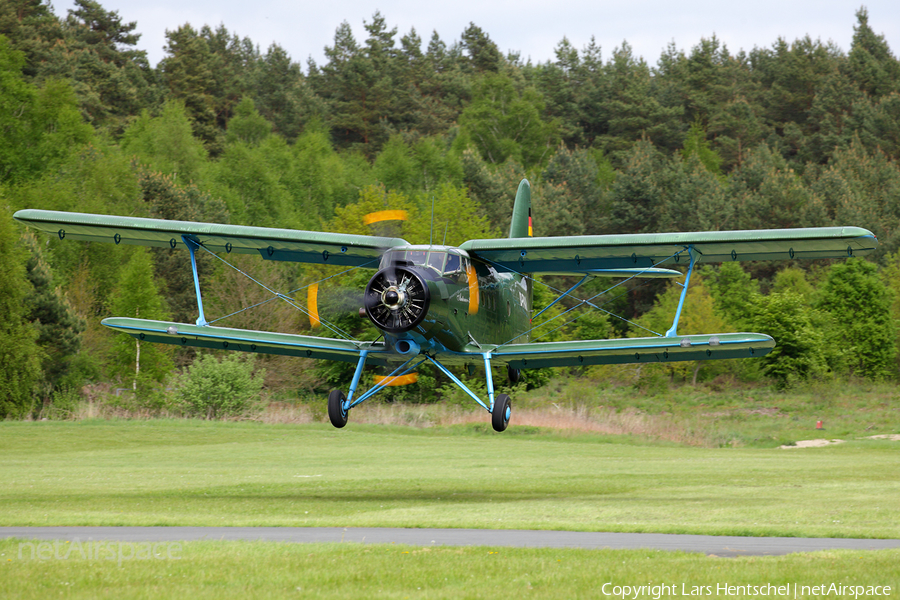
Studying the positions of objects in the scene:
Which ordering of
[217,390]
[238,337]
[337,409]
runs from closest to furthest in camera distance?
1. [337,409]
2. [238,337]
3. [217,390]

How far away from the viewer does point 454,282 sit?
1820cm

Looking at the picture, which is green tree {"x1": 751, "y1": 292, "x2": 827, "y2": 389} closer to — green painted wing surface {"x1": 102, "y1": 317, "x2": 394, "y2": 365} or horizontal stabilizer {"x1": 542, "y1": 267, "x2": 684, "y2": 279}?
horizontal stabilizer {"x1": 542, "y1": 267, "x2": 684, "y2": 279}

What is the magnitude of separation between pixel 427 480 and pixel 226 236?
432 inches

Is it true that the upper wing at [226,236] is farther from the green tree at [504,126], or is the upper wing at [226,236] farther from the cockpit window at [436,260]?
the green tree at [504,126]

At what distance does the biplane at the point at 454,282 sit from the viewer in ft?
57.7

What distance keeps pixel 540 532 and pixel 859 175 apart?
280 ft

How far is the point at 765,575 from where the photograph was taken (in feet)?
38.1

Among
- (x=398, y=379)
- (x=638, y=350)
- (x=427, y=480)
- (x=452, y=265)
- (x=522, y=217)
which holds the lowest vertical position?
(x=427, y=480)

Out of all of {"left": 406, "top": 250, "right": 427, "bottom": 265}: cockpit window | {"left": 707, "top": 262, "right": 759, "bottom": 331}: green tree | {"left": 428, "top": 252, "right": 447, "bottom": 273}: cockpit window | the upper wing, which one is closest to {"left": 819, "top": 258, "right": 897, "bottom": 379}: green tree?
{"left": 707, "top": 262, "right": 759, "bottom": 331}: green tree

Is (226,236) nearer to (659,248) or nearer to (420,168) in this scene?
(659,248)

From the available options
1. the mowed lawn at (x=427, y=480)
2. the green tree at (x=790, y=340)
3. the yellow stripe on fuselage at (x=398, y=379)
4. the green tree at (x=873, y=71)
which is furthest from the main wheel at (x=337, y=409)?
the green tree at (x=873, y=71)

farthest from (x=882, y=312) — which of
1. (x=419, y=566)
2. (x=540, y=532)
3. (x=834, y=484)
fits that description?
(x=419, y=566)

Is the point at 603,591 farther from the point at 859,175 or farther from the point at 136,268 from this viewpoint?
the point at 859,175

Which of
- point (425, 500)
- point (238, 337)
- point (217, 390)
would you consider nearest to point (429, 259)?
point (238, 337)
